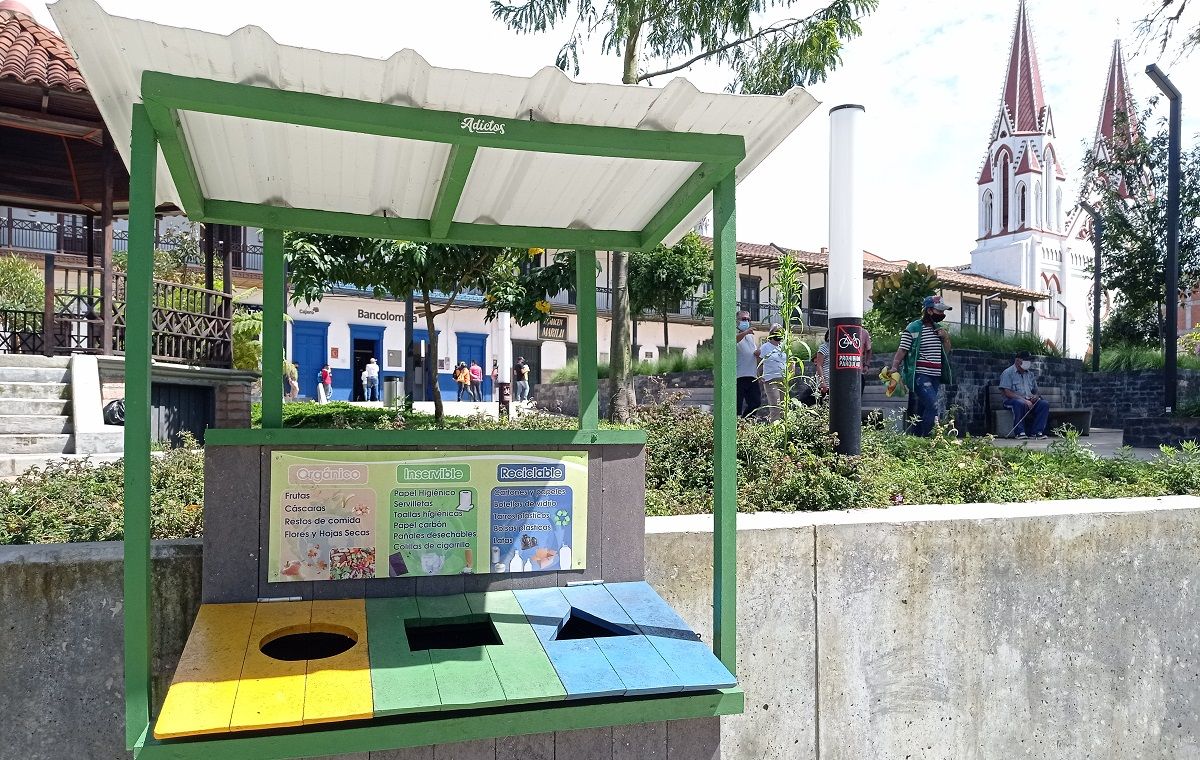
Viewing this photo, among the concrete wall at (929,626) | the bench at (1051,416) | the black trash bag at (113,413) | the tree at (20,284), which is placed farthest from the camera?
the tree at (20,284)

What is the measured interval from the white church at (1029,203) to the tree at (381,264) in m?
54.5

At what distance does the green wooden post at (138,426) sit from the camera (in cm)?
231

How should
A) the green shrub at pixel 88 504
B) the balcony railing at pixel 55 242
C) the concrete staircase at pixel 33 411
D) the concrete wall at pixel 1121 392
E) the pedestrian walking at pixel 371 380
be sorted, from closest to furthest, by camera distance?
the green shrub at pixel 88 504 < the concrete staircase at pixel 33 411 < the concrete wall at pixel 1121 392 < the balcony railing at pixel 55 242 < the pedestrian walking at pixel 371 380

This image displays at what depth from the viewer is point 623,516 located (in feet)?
10.7

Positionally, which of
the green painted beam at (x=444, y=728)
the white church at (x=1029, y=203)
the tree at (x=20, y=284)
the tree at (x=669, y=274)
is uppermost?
the white church at (x=1029, y=203)

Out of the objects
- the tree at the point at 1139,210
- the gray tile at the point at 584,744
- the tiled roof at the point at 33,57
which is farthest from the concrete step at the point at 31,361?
the tree at the point at 1139,210

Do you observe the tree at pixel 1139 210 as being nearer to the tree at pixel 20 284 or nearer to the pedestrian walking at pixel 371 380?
the pedestrian walking at pixel 371 380

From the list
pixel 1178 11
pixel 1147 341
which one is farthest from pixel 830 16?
pixel 1147 341

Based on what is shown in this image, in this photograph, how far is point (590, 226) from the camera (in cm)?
363

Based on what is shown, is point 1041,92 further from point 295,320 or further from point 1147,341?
point 295,320

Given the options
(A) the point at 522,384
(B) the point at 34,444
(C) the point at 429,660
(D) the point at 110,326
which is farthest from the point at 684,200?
(A) the point at 522,384

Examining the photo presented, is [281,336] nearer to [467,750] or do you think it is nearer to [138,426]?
[138,426]

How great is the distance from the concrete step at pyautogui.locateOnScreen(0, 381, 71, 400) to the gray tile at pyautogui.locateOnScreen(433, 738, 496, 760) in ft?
30.0

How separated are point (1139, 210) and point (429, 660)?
26901mm
